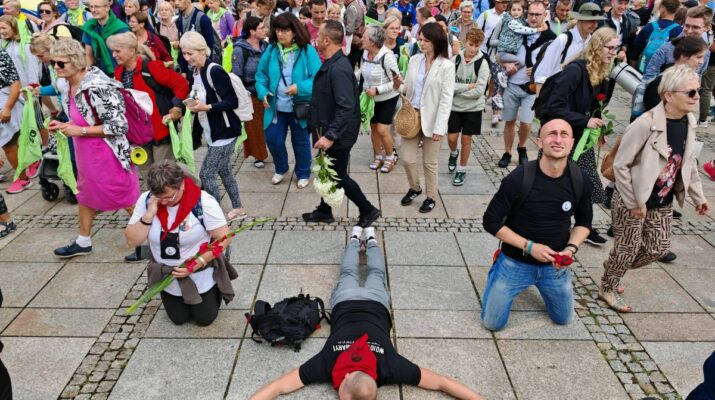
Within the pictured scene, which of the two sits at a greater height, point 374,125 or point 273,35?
point 273,35

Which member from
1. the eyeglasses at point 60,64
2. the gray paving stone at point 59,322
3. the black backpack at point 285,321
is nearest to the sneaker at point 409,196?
the black backpack at point 285,321

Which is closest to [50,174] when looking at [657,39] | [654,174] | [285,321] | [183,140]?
[183,140]

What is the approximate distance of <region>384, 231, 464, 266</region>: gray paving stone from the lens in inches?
206

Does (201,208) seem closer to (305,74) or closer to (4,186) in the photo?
(305,74)

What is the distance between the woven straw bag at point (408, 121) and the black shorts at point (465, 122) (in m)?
0.83

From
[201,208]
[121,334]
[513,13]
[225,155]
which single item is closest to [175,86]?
[225,155]

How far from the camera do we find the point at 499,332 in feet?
13.8

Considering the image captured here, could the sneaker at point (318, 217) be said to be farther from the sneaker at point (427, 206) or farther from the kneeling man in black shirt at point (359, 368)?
the kneeling man in black shirt at point (359, 368)

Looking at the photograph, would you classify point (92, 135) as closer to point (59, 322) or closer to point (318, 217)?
point (59, 322)

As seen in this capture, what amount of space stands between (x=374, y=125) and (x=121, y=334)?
14.2 ft

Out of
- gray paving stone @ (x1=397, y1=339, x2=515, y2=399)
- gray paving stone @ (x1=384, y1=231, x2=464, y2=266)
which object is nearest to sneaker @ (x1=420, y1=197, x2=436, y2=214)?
gray paving stone @ (x1=384, y1=231, x2=464, y2=266)

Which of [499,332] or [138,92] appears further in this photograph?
[138,92]

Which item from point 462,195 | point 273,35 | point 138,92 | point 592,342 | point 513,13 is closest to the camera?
point 592,342

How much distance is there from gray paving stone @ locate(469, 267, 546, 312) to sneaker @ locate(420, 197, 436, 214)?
1.42 meters
